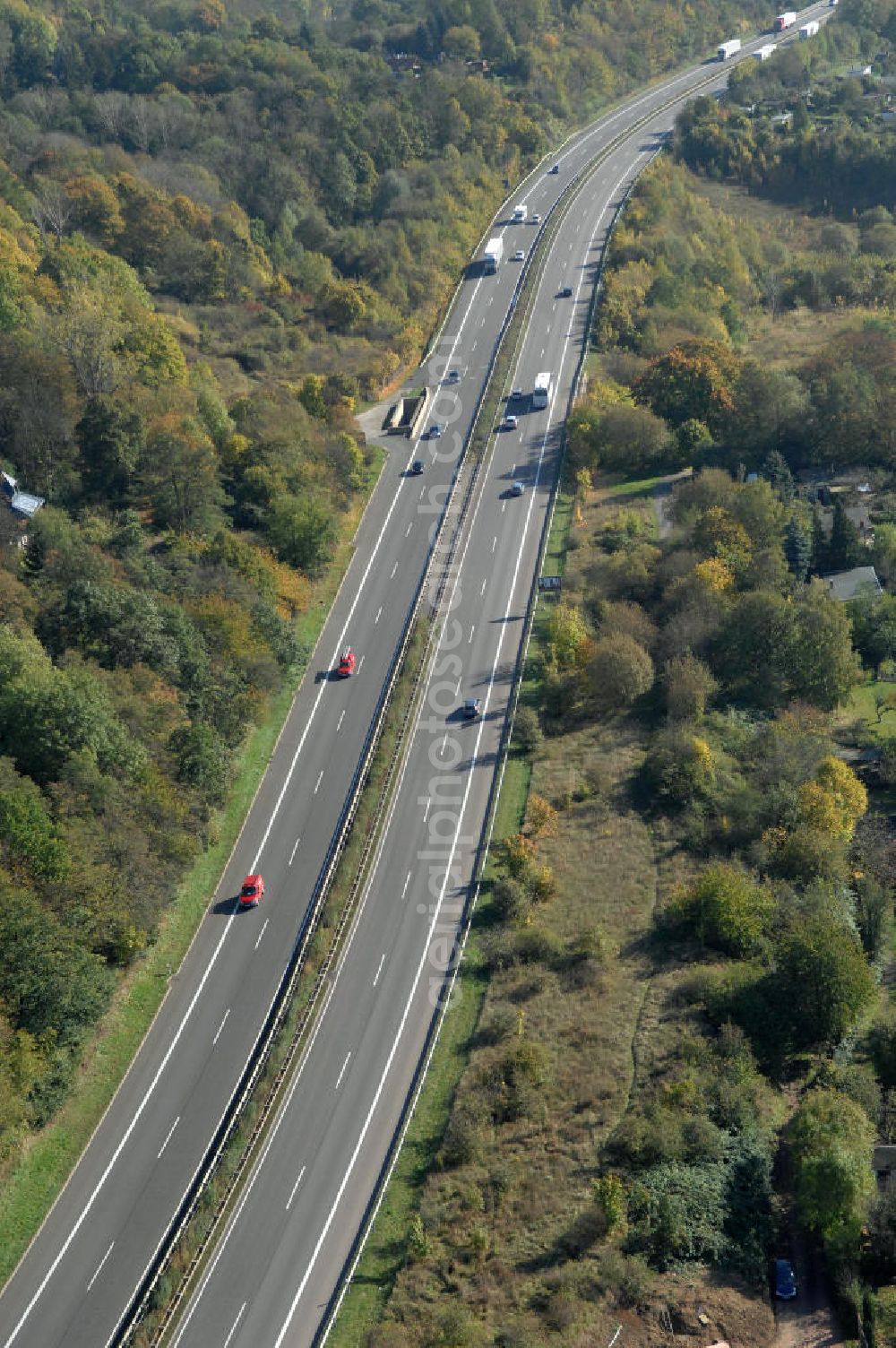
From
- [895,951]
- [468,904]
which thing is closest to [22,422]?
[468,904]

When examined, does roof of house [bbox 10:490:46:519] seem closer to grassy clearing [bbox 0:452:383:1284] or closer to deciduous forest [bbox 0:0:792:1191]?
deciduous forest [bbox 0:0:792:1191]

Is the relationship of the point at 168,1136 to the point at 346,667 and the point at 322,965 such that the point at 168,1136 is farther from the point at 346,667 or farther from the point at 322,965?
the point at 346,667

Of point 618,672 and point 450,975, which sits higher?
point 450,975

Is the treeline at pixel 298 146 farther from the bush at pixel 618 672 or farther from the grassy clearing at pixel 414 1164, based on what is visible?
the grassy clearing at pixel 414 1164

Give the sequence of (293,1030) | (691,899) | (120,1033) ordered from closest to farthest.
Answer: (293,1030), (120,1033), (691,899)

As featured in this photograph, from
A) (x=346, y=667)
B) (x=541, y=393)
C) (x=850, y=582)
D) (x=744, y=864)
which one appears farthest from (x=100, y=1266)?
(x=541, y=393)

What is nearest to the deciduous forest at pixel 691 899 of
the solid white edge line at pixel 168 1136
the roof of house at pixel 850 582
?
the roof of house at pixel 850 582
